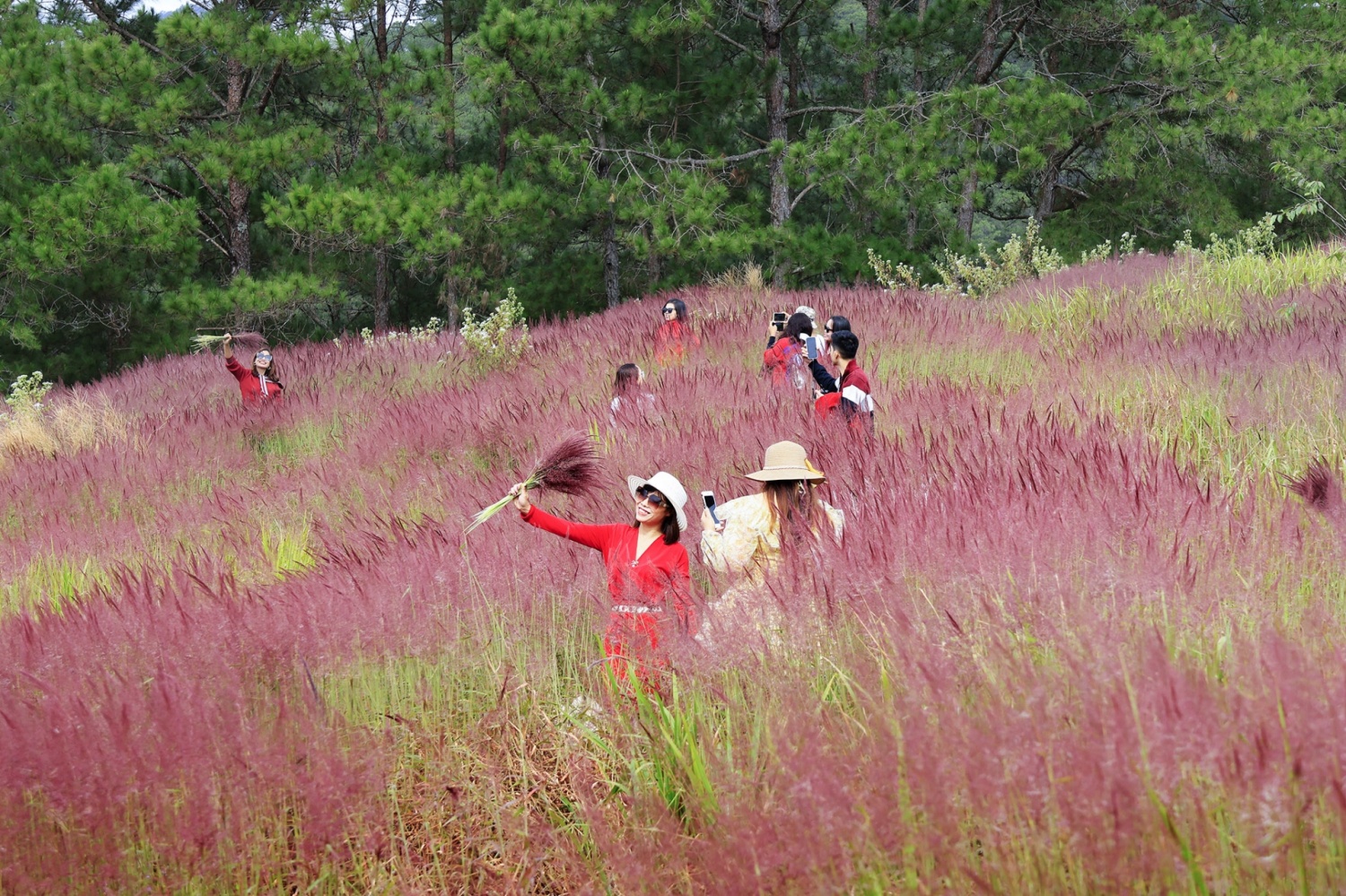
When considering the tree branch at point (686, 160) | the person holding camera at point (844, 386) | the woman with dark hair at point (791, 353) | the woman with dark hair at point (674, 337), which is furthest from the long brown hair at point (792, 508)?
the tree branch at point (686, 160)

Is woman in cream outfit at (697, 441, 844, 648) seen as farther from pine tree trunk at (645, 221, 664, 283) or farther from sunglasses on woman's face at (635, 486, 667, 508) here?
pine tree trunk at (645, 221, 664, 283)

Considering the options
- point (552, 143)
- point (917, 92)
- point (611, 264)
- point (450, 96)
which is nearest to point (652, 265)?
point (611, 264)

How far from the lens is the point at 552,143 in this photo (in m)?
15.8

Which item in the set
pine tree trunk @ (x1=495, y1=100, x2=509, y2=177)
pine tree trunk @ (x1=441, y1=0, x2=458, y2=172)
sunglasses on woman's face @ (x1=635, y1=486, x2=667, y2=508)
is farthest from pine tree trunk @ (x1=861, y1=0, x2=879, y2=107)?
sunglasses on woman's face @ (x1=635, y1=486, x2=667, y2=508)

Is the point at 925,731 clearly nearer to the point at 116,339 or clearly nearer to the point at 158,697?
the point at 158,697

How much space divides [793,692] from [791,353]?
16.4 feet

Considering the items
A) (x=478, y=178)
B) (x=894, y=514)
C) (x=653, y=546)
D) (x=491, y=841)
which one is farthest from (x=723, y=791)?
(x=478, y=178)

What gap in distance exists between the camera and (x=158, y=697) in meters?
2.71

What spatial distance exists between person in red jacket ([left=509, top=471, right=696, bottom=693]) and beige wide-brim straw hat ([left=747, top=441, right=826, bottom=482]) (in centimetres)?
30

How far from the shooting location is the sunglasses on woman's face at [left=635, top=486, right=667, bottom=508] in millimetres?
3832

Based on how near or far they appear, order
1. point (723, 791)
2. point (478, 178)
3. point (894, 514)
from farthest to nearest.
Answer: point (478, 178) < point (894, 514) < point (723, 791)

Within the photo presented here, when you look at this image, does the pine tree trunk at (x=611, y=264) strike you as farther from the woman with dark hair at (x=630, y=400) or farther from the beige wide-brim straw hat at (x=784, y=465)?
the beige wide-brim straw hat at (x=784, y=465)

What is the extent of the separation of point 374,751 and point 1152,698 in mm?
1831

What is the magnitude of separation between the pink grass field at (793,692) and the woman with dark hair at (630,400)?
665 mm
